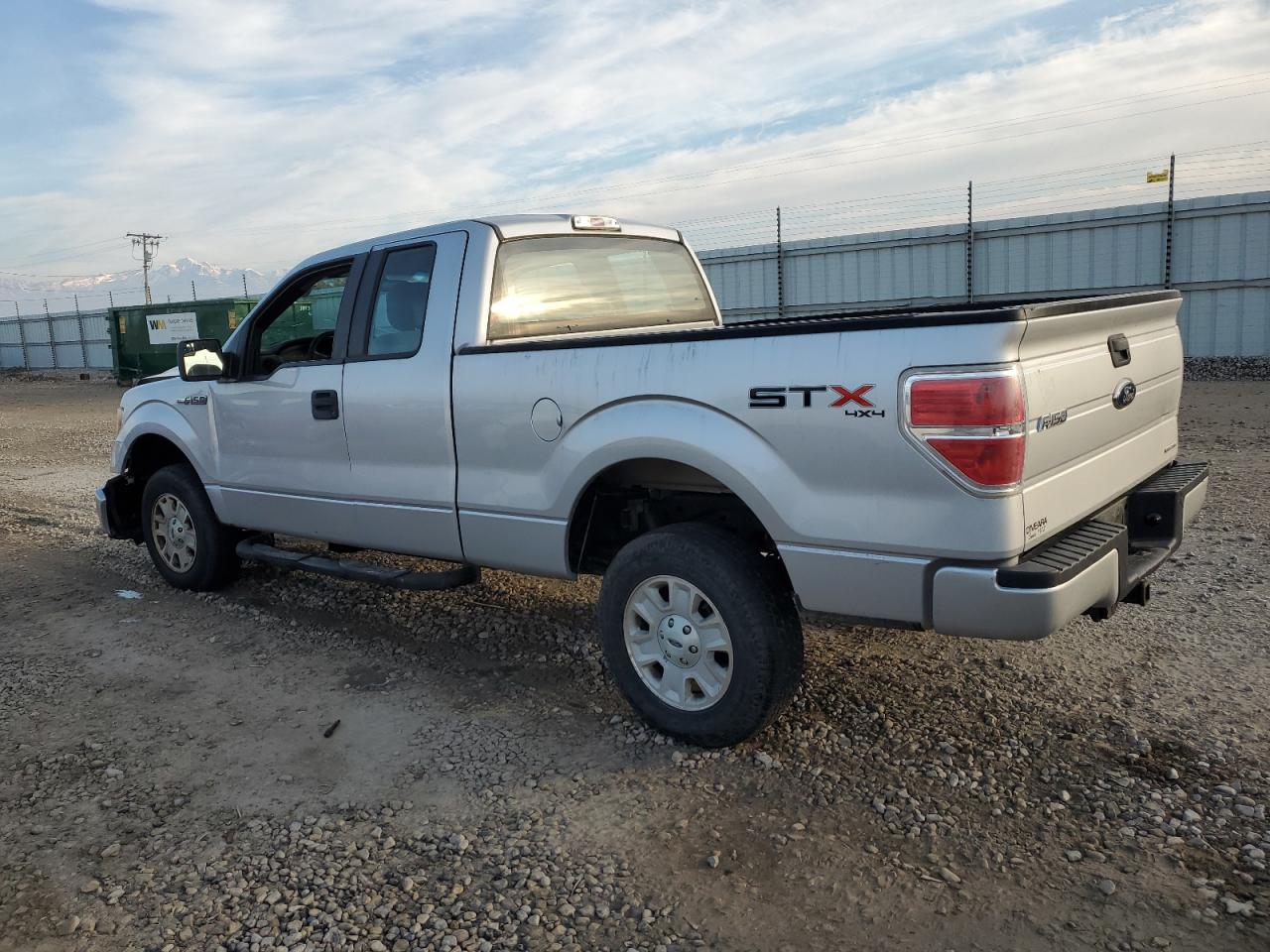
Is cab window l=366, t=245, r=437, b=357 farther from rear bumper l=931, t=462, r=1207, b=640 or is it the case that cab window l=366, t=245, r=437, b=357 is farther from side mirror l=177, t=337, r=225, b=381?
rear bumper l=931, t=462, r=1207, b=640

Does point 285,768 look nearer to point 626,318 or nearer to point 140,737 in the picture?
point 140,737

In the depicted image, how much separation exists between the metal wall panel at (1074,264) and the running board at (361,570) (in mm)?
12805

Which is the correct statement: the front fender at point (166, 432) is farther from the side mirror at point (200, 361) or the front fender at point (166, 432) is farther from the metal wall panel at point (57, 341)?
the metal wall panel at point (57, 341)

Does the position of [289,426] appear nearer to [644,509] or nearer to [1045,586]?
[644,509]

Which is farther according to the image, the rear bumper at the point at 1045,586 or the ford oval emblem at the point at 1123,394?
the ford oval emblem at the point at 1123,394

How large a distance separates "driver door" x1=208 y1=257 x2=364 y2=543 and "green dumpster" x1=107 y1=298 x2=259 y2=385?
65.9 feet

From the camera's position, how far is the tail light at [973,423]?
9.71 feet

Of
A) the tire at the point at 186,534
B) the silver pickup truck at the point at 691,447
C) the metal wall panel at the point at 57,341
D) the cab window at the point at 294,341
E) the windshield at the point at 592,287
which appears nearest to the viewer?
the silver pickup truck at the point at 691,447

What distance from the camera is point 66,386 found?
30453 mm

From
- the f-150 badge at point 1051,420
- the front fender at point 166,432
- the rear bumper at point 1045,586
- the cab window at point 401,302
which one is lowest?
the rear bumper at point 1045,586

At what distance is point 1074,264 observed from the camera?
18.4m

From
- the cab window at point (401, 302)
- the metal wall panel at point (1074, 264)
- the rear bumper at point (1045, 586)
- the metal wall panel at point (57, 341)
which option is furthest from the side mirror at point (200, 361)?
the metal wall panel at point (57, 341)

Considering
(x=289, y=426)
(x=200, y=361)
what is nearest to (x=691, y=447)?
(x=289, y=426)

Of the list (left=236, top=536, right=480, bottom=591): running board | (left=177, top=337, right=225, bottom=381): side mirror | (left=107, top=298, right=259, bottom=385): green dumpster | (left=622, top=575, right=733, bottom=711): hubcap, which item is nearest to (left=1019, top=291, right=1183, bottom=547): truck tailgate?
(left=622, top=575, right=733, bottom=711): hubcap
